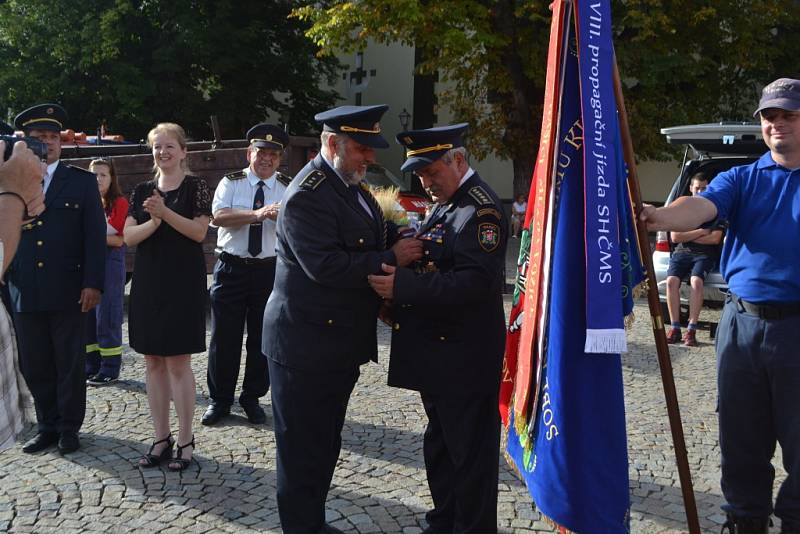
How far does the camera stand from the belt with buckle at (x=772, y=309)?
3453 millimetres

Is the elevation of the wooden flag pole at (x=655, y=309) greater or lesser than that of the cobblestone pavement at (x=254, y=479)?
greater

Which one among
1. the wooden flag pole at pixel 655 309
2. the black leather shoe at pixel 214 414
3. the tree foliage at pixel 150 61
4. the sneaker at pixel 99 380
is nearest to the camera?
the wooden flag pole at pixel 655 309

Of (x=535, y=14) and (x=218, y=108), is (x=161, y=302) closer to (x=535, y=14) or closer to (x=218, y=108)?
(x=535, y=14)

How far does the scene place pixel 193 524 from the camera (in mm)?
4012

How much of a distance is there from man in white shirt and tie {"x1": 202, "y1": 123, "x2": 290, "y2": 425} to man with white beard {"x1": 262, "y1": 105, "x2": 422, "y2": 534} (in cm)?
183

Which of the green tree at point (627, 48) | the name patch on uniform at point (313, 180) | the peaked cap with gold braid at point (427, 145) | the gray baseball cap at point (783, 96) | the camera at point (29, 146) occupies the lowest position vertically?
the name patch on uniform at point (313, 180)

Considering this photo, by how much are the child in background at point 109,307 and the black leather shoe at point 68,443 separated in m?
1.31

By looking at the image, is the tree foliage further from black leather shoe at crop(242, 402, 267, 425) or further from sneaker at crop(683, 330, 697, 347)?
black leather shoe at crop(242, 402, 267, 425)

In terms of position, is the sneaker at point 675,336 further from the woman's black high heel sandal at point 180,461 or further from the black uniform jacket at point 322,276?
the black uniform jacket at point 322,276

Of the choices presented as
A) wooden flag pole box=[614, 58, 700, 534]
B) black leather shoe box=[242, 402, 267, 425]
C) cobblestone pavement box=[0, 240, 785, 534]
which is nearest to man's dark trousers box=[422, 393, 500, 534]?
cobblestone pavement box=[0, 240, 785, 534]

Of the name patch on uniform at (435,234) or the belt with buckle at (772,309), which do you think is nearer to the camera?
the belt with buckle at (772,309)

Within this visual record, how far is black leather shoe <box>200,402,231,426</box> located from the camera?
5543 mm

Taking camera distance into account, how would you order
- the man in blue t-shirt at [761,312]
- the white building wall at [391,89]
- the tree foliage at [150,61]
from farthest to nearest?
the white building wall at [391,89] < the tree foliage at [150,61] < the man in blue t-shirt at [761,312]

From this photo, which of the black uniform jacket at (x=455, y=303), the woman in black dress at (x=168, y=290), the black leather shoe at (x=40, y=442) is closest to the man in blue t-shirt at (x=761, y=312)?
the black uniform jacket at (x=455, y=303)
